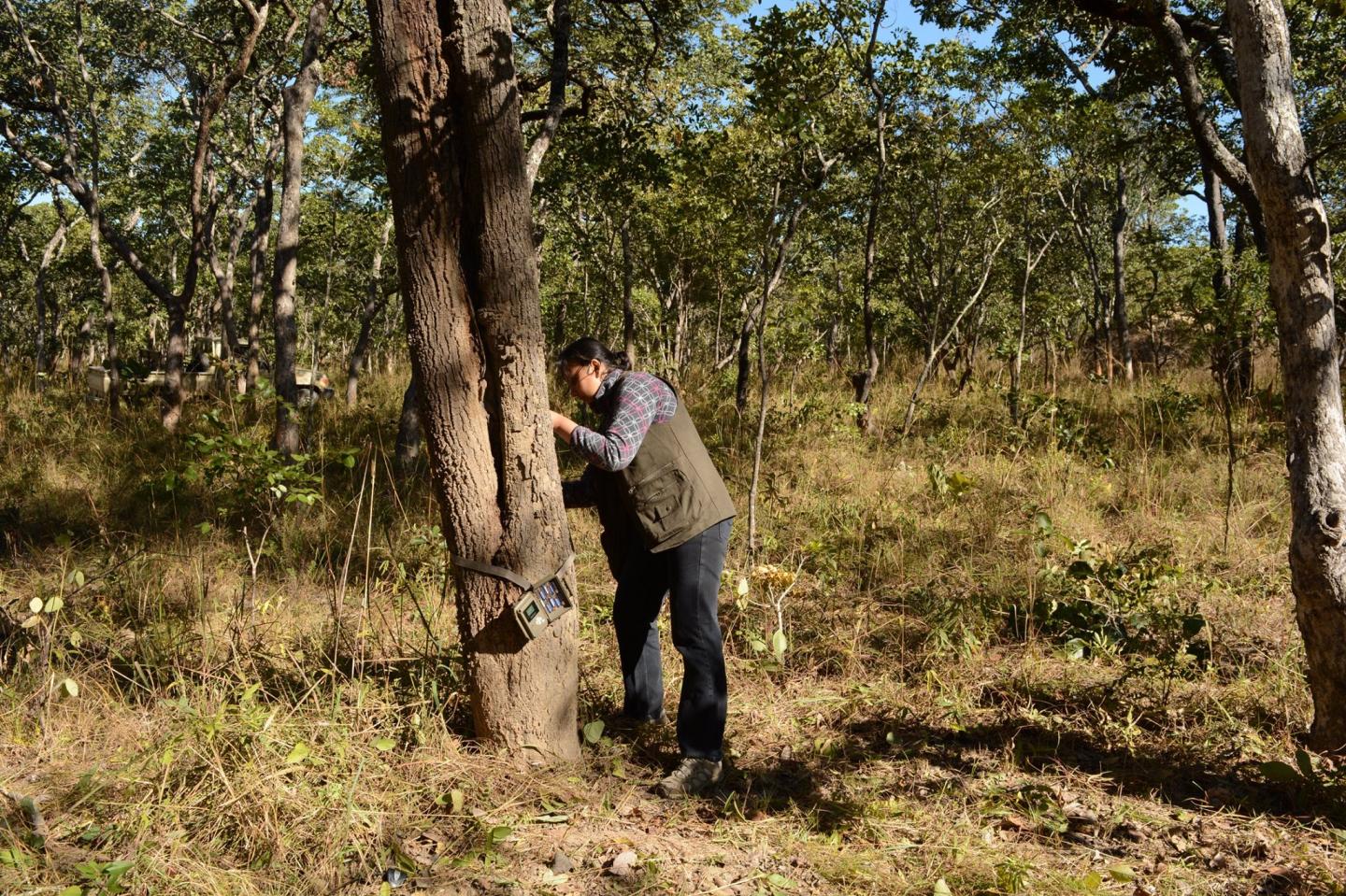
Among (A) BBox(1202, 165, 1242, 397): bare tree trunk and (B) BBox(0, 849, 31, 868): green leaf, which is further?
(A) BBox(1202, 165, 1242, 397): bare tree trunk

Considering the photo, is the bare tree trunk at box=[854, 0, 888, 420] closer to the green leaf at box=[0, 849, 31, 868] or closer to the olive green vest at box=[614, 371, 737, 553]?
the olive green vest at box=[614, 371, 737, 553]

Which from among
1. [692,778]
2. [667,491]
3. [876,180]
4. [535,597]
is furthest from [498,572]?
[876,180]

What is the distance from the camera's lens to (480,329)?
3.12 metres

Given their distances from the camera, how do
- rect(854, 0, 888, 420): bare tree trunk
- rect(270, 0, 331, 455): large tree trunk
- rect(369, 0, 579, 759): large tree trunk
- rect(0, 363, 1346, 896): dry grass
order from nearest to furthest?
rect(0, 363, 1346, 896): dry grass
rect(369, 0, 579, 759): large tree trunk
rect(270, 0, 331, 455): large tree trunk
rect(854, 0, 888, 420): bare tree trunk

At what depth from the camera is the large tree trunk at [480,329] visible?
2986mm

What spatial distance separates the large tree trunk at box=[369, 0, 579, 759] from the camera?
9.80 feet

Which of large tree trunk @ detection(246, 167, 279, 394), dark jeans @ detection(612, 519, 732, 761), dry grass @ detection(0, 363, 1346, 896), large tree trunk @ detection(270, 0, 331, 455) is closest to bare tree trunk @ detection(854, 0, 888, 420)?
dry grass @ detection(0, 363, 1346, 896)

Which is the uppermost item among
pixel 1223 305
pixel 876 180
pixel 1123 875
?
pixel 876 180

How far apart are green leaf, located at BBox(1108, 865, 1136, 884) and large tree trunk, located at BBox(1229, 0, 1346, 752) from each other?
3.82ft

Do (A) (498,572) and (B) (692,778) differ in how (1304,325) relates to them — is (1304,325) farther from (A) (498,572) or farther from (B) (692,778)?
(A) (498,572)

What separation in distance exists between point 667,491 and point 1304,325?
8.08 feet

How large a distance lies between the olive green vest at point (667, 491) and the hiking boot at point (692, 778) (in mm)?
856

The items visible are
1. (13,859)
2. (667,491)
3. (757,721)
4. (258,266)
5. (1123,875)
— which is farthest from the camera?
(258,266)

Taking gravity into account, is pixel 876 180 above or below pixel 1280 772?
above
